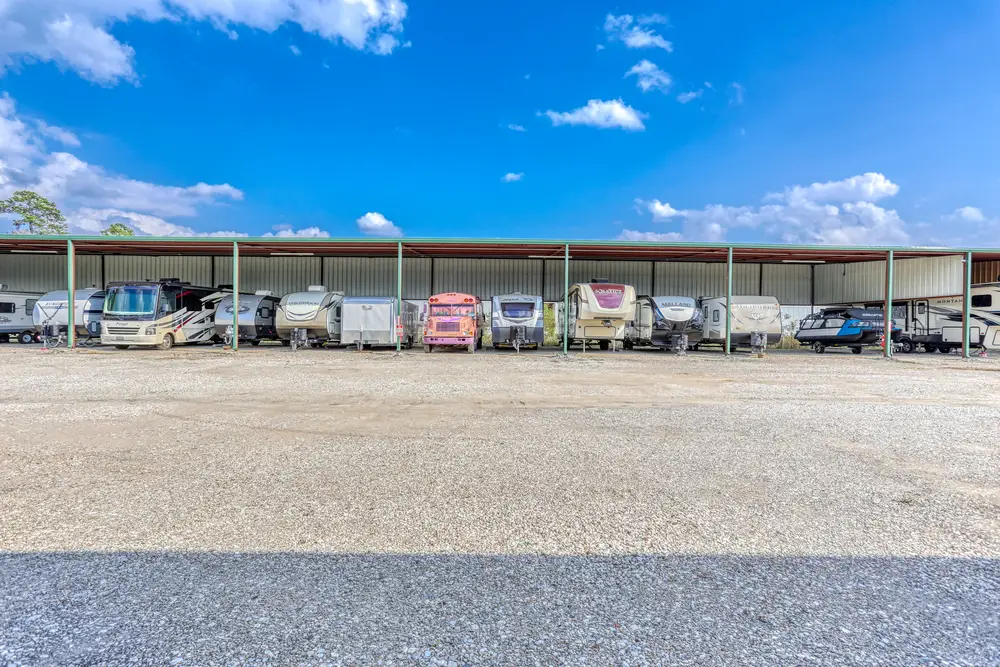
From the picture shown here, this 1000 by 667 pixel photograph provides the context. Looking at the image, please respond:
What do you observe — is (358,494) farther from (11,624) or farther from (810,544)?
(810,544)

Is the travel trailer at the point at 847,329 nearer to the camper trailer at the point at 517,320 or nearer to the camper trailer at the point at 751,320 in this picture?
the camper trailer at the point at 751,320

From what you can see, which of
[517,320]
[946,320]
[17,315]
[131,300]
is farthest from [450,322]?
[946,320]

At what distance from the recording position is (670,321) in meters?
18.5

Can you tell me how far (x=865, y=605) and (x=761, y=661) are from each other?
80 centimetres

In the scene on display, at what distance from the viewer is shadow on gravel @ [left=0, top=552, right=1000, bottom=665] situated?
1.99m

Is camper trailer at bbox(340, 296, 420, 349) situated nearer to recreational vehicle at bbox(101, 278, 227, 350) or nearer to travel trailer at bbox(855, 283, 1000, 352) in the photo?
recreational vehicle at bbox(101, 278, 227, 350)

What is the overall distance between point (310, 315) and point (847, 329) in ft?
69.5

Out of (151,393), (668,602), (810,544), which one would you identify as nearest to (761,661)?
(668,602)

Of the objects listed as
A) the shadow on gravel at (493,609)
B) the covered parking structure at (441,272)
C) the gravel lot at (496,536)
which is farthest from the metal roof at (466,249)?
the shadow on gravel at (493,609)

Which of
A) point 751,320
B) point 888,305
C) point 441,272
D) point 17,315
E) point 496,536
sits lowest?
point 496,536

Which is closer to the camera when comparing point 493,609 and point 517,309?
point 493,609

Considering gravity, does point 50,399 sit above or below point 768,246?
below

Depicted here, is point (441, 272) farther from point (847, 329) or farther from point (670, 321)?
point (847, 329)

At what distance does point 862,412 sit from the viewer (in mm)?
7082
